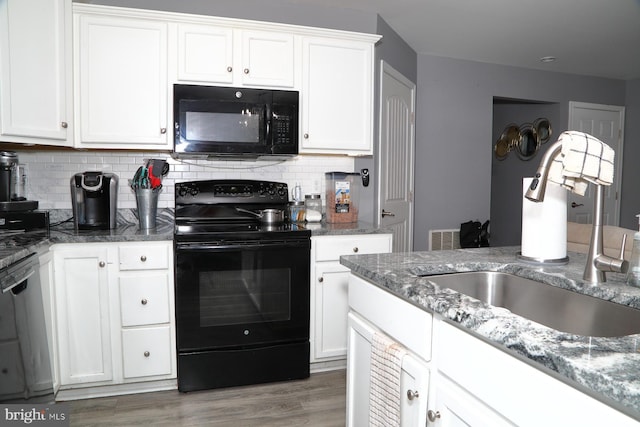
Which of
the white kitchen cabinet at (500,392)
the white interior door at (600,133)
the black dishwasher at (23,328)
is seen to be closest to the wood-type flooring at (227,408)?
the black dishwasher at (23,328)

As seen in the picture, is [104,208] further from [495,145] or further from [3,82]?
[495,145]

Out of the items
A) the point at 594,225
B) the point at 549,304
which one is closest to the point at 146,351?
the point at 549,304

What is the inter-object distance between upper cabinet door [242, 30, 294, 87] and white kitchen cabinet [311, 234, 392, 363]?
1088 mm

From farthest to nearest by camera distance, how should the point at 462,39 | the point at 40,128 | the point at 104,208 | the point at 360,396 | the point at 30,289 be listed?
the point at 462,39, the point at 104,208, the point at 40,128, the point at 30,289, the point at 360,396

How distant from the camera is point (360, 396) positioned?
157cm

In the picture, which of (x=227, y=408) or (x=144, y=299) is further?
(x=144, y=299)

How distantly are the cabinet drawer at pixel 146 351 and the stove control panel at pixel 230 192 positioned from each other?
867mm

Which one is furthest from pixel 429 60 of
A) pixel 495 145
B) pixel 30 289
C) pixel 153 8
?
pixel 30 289

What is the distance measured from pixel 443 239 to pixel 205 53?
291 cm

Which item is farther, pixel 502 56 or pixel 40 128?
pixel 502 56

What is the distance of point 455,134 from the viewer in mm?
4516

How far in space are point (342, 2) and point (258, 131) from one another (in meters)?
1.12

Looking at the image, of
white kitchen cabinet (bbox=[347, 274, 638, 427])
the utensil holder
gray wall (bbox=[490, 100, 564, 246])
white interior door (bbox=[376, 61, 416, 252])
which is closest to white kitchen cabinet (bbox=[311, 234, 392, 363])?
white interior door (bbox=[376, 61, 416, 252])

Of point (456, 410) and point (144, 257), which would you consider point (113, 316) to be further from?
point (456, 410)
